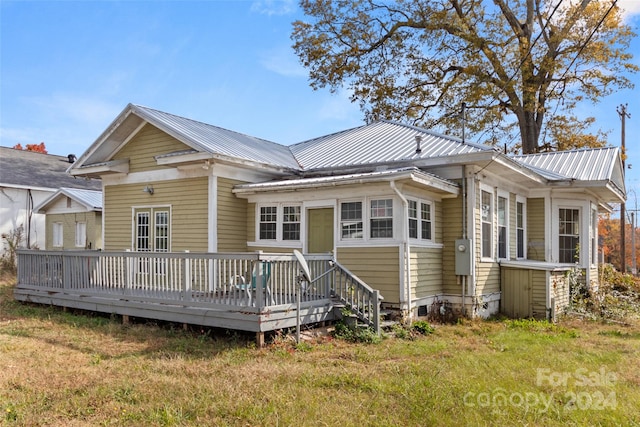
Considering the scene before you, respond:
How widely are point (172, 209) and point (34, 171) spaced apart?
653 inches

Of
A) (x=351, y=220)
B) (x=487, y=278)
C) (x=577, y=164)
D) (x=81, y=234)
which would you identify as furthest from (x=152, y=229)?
(x=577, y=164)

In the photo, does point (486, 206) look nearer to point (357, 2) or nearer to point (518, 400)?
point (518, 400)

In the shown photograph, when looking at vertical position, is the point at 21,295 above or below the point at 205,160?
below

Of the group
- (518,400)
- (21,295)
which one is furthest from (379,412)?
(21,295)

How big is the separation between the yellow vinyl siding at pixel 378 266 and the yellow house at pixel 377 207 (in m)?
0.02

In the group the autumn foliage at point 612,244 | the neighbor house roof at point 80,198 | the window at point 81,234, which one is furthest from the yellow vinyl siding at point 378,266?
the autumn foliage at point 612,244

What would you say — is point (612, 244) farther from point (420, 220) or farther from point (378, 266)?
point (378, 266)

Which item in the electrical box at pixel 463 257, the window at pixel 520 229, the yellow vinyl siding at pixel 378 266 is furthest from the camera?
the window at pixel 520 229

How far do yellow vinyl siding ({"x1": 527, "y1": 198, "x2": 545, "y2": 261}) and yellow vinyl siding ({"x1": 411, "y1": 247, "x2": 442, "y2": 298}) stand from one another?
14.9 feet

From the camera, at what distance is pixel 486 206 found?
12.4 metres

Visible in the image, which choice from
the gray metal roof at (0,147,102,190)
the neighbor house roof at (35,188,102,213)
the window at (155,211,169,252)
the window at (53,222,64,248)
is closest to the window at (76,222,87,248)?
the neighbor house roof at (35,188,102,213)

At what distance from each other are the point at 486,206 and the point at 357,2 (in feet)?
52.5

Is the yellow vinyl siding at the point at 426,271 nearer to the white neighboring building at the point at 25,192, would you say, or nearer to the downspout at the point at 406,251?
the downspout at the point at 406,251

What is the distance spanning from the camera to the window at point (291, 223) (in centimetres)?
1188
